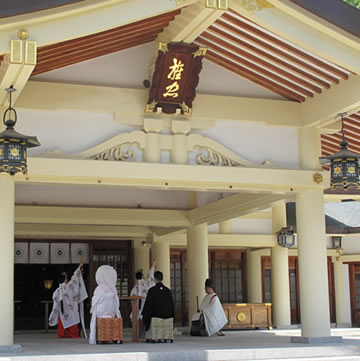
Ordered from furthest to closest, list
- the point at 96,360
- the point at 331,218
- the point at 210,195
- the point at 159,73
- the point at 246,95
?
1. the point at 331,218
2. the point at 210,195
3. the point at 246,95
4. the point at 159,73
5. the point at 96,360

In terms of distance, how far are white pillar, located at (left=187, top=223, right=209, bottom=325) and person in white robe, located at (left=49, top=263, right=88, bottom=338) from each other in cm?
273

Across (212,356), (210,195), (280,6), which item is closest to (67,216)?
(210,195)

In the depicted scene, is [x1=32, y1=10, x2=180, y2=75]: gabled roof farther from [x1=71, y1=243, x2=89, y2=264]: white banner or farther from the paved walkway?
[x1=71, y1=243, x2=89, y2=264]: white banner

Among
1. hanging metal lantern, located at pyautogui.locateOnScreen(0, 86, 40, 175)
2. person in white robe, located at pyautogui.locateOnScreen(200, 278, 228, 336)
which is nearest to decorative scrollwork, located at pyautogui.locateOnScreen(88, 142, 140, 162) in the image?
A: hanging metal lantern, located at pyautogui.locateOnScreen(0, 86, 40, 175)

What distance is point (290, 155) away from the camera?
39.4 ft

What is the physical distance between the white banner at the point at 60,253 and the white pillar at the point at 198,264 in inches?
175

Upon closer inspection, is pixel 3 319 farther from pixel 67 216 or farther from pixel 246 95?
pixel 67 216

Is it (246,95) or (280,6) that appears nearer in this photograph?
(280,6)

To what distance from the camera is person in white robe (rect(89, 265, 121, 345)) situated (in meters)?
12.1

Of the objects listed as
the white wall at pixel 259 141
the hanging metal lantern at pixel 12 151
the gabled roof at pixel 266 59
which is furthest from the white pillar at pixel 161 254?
the hanging metal lantern at pixel 12 151

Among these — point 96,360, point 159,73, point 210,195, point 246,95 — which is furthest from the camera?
point 210,195

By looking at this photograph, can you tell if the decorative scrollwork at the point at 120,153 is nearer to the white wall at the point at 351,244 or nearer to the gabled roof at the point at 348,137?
the gabled roof at the point at 348,137

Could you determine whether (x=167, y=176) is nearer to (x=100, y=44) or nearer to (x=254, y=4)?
(x=100, y=44)

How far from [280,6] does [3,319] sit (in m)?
5.71
